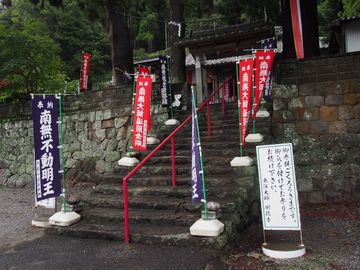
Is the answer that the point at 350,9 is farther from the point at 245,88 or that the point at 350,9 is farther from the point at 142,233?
the point at 142,233

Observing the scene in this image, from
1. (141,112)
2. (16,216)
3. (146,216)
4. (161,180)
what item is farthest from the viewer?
(16,216)

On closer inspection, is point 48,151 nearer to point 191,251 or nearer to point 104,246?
point 104,246

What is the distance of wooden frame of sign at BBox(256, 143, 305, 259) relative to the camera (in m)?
4.61

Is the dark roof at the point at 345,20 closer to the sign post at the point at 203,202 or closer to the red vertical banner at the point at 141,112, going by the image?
the red vertical banner at the point at 141,112

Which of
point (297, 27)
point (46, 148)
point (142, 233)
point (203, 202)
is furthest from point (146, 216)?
point (297, 27)

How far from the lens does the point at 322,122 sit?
754 centimetres

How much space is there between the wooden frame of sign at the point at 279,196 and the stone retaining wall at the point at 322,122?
2.99m

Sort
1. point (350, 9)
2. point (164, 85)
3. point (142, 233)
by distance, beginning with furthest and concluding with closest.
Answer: point (350, 9) → point (164, 85) → point (142, 233)

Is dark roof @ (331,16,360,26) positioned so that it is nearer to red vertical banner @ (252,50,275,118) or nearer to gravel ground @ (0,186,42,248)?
red vertical banner @ (252,50,275,118)

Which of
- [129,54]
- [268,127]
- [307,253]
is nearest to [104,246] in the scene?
[307,253]

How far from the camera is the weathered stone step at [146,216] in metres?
5.43

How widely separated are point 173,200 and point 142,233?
997 mm

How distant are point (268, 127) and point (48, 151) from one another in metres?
4.48

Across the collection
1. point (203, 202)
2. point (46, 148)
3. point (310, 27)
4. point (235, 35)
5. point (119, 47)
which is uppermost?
point (235, 35)
